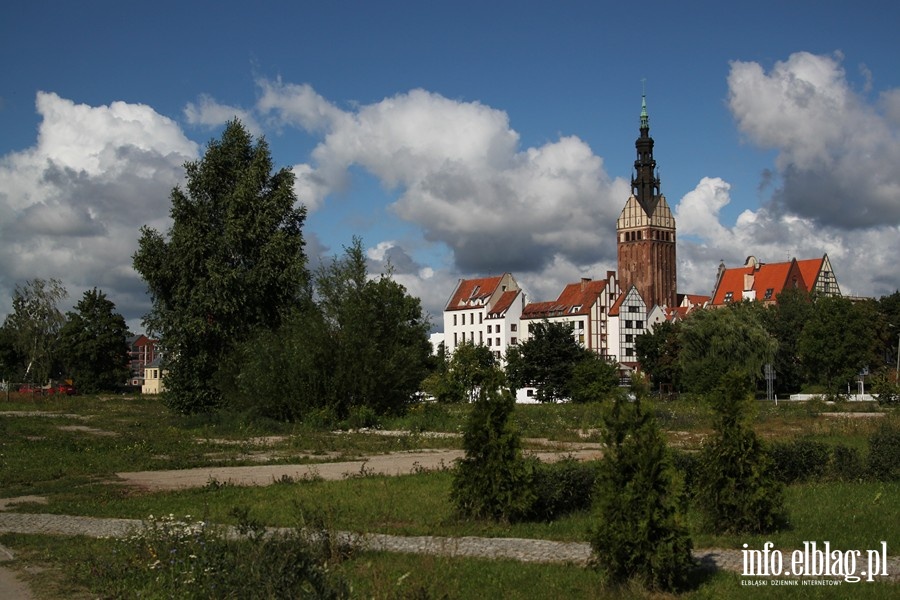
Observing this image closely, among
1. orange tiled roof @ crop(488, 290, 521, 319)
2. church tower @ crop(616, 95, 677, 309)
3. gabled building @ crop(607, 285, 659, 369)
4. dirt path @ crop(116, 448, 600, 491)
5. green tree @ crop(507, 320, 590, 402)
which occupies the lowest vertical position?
dirt path @ crop(116, 448, 600, 491)

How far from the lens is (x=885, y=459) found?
16578 mm

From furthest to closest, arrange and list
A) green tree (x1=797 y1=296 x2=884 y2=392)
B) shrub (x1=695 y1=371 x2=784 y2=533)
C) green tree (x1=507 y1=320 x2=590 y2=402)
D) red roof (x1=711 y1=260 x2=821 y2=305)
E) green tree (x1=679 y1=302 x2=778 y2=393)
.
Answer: red roof (x1=711 y1=260 x2=821 y2=305) < green tree (x1=797 y1=296 x2=884 y2=392) < green tree (x1=679 y1=302 x2=778 y2=393) < green tree (x1=507 y1=320 x2=590 y2=402) < shrub (x1=695 y1=371 x2=784 y2=533)

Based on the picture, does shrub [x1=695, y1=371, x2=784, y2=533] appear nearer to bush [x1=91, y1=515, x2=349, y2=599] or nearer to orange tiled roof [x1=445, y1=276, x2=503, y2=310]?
bush [x1=91, y1=515, x2=349, y2=599]

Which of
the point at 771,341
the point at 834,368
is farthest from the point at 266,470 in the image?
the point at 834,368

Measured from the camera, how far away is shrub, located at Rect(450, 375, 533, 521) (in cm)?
1236

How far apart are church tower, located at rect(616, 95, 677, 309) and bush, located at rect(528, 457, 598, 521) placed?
409 ft

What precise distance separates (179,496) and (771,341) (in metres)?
63.1

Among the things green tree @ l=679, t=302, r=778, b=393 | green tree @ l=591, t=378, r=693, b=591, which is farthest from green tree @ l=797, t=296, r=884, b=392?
green tree @ l=591, t=378, r=693, b=591

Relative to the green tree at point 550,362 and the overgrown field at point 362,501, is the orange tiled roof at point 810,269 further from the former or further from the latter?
the overgrown field at point 362,501

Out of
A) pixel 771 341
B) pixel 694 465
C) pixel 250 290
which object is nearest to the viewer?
pixel 694 465

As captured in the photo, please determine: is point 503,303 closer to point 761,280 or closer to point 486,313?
point 486,313

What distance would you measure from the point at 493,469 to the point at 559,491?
1.12 m

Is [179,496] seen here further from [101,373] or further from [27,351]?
[101,373]

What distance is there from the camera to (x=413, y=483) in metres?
16.7
